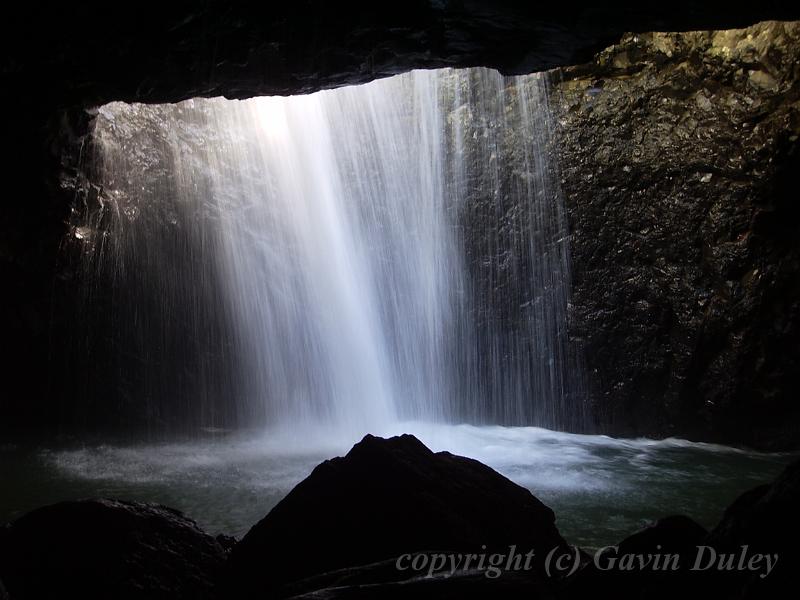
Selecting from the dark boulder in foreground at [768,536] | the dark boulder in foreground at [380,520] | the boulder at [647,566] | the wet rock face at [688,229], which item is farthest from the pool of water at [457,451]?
the dark boulder in foreground at [768,536]

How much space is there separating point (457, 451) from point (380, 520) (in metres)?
5.81

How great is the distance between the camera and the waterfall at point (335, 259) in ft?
36.4

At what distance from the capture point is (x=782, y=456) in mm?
9227

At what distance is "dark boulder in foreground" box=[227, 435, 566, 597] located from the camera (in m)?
3.33

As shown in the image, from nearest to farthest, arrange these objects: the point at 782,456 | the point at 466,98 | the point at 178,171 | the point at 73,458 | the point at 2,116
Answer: the point at 2,116 < the point at 73,458 < the point at 782,456 < the point at 178,171 < the point at 466,98

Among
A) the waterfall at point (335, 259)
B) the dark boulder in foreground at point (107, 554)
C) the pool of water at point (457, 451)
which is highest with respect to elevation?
the waterfall at point (335, 259)

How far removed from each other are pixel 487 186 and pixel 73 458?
9.04 meters

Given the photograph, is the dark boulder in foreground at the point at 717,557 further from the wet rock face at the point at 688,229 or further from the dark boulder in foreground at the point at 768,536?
the wet rock face at the point at 688,229

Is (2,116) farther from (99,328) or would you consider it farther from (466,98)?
(466,98)

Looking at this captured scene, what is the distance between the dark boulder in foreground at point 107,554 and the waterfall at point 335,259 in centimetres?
757

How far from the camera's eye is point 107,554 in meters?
3.46

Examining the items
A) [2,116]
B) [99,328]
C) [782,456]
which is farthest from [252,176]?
[782,456]

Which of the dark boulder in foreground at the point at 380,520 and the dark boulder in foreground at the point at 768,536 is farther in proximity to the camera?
the dark boulder in foreground at the point at 380,520

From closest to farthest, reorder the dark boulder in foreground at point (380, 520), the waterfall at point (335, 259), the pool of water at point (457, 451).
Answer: the dark boulder in foreground at point (380, 520)
the pool of water at point (457, 451)
the waterfall at point (335, 259)
